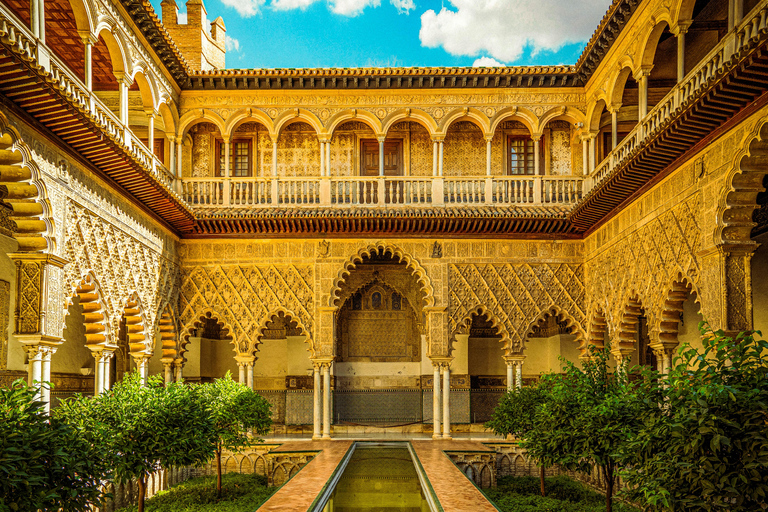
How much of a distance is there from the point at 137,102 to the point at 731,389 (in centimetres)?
1247

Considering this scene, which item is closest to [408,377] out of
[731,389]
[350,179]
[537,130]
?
[350,179]

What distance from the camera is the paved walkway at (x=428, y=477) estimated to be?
6.94m

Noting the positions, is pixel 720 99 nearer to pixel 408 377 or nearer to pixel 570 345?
pixel 570 345

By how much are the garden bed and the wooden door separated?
6578 mm

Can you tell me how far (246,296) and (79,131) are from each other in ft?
18.3

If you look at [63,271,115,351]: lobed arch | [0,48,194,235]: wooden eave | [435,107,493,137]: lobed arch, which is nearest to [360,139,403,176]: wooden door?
[435,107,493,137]: lobed arch

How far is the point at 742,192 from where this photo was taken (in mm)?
7383

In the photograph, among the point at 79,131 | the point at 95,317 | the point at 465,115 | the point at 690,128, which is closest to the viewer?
the point at 690,128

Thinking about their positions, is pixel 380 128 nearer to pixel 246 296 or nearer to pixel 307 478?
pixel 246 296

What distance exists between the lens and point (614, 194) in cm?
1054

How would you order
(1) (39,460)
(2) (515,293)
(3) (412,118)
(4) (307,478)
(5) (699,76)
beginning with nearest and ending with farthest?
(1) (39,460)
(5) (699,76)
(4) (307,478)
(2) (515,293)
(3) (412,118)

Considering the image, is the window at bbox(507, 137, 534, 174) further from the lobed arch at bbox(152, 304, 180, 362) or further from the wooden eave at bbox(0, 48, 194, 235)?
the lobed arch at bbox(152, 304, 180, 362)

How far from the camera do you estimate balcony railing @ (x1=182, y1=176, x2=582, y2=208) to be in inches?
518

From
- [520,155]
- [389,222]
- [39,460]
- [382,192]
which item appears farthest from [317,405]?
[39,460]
